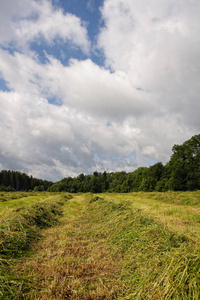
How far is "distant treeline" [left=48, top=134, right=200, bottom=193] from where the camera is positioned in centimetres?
3275

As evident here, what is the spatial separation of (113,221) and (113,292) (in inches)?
143

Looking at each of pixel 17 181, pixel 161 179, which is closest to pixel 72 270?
pixel 161 179

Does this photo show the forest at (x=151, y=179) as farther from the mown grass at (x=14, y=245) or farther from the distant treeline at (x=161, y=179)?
the mown grass at (x=14, y=245)

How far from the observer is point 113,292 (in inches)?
112

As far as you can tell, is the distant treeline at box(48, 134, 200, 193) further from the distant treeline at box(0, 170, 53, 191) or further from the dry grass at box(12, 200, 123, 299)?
the dry grass at box(12, 200, 123, 299)

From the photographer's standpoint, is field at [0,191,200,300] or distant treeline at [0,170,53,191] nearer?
field at [0,191,200,300]

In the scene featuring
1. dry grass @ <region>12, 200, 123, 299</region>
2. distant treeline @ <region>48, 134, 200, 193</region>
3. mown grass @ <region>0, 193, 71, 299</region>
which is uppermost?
distant treeline @ <region>48, 134, 200, 193</region>

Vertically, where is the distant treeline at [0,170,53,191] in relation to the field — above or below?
above

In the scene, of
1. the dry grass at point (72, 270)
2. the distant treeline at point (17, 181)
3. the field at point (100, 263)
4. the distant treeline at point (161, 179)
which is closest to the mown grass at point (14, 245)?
the field at point (100, 263)

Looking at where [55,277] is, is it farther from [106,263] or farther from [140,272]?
[140,272]

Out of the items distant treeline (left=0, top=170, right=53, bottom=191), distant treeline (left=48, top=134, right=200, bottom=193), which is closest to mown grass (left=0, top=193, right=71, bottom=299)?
distant treeline (left=48, top=134, right=200, bottom=193)

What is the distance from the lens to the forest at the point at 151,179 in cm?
3304

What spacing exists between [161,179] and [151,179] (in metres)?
3.06

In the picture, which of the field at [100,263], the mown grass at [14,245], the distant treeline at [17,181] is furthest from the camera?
the distant treeline at [17,181]
